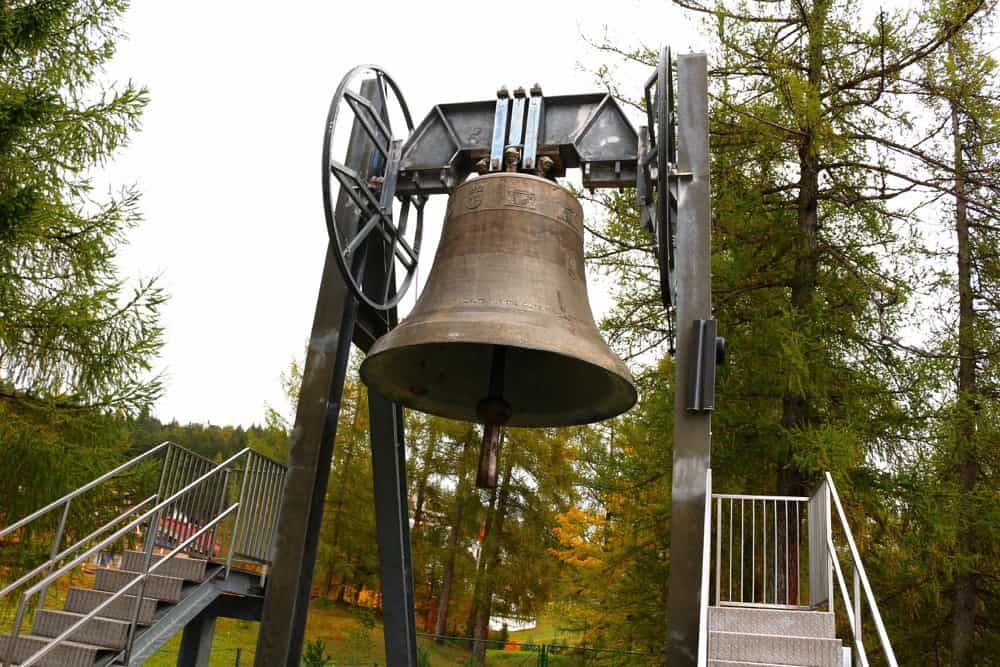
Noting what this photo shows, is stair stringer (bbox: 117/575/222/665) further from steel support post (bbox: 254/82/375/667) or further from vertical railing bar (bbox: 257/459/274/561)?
steel support post (bbox: 254/82/375/667)

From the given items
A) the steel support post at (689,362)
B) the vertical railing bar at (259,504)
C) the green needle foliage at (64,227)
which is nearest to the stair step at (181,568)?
the vertical railing bar at (259,504)

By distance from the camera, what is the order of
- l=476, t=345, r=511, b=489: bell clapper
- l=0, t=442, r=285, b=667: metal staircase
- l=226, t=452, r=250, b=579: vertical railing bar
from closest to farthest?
l=476, t=345, r=511, b=489: bell clapper, l=0, t=442, r=285, b=667: metal staircase, l=226, t=452, r=250, b=579: vertical railing bar

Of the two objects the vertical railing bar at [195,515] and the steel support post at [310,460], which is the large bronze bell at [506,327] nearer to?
the steel support post at [310,460]

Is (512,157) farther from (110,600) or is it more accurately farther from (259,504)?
(110,600)

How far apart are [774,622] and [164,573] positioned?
4797 mm

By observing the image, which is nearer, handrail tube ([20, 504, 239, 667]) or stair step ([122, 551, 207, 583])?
handrail tube ([20, 504, 239, 667])

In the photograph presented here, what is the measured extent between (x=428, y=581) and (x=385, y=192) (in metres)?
21.4

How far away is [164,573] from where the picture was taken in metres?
6.88

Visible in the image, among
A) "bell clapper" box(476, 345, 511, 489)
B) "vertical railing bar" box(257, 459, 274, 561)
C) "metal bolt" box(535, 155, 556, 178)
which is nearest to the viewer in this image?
"bell clapper" box(476, 345, 511, 489)

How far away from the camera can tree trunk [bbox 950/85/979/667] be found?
1057cm

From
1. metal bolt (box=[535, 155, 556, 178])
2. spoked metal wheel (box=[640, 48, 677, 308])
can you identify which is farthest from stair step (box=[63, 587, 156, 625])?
spoked metal wheel (box=[640, 48, 677, 308])

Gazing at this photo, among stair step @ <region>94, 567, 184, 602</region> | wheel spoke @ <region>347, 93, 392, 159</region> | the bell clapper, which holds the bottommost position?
stair step @ <region>94, 567, 184, 602</region>

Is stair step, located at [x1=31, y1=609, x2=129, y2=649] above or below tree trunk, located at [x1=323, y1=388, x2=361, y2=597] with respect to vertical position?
below

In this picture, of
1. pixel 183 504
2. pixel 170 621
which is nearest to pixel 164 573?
pixel 170 621
